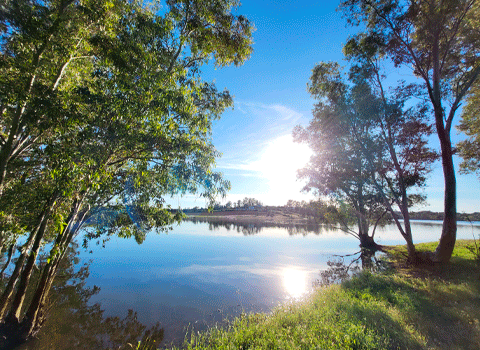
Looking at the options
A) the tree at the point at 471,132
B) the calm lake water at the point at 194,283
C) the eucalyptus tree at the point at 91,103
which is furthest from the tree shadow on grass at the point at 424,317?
the tree at the point at 471,132

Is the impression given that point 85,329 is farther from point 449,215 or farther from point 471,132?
point 471,132

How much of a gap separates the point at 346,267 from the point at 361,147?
382 inches

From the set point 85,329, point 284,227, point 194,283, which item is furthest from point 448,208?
point 284,227

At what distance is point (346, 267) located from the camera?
615 inches

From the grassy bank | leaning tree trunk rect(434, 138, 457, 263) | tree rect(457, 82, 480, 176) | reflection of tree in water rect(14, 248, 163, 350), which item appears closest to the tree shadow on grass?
the grassy bank

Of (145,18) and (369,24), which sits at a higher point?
(369,24)

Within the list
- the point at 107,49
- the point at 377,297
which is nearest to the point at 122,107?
the point at 107,49

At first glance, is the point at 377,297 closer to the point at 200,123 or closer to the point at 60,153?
the point at 200,123

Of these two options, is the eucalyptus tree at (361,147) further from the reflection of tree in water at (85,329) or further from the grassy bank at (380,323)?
the reflection of tree in water at (85,329)

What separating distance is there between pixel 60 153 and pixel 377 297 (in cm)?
1184

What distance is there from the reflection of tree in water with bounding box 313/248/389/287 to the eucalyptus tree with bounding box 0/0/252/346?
35.5 feet

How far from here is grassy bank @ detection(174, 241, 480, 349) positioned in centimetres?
469

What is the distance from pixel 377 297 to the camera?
8008 mm

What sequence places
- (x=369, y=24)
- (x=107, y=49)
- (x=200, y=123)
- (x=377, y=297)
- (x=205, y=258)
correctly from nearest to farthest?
1. (x=107, y=49)
2. (x=200, y=123)
3. (x=377, y=297)
4. (x=369, y=24)
5. (x=205, y=258)
